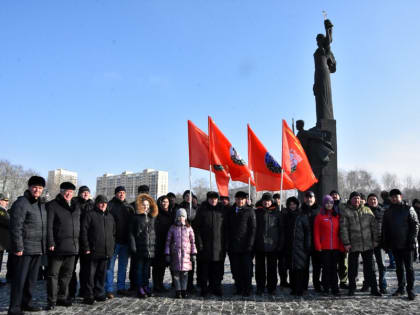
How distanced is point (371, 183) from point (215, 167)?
286ft

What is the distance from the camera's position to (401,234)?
7.02 metres

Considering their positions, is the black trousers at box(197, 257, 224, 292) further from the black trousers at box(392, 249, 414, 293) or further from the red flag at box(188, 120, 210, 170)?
the black trousers at box(392, 249, 414, 293)

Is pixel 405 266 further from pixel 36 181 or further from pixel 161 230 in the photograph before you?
pixel 36 181

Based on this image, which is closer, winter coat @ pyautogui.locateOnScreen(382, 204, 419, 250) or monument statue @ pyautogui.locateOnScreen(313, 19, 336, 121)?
winter coat @ pyautogui.locateOnScreen(382, 204, 419, 250)

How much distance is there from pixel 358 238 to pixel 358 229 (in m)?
0.17

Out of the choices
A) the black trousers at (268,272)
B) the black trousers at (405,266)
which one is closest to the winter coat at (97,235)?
the black trousers at (268,272)

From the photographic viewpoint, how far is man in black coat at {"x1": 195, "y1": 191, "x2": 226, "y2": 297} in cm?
743

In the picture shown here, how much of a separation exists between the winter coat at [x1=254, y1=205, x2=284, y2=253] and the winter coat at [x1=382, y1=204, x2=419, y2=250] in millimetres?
2028

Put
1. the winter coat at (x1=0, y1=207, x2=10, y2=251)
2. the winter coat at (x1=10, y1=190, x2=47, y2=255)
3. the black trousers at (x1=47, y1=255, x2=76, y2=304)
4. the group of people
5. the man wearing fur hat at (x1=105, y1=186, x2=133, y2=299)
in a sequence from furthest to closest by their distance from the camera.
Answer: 1. the winter coat at (x1=0, y1=207, x2=10, y2=251)
2. the man wearing fur hat at (x1=105, y1=186, x2=133, y2=299)
3. the group of people
4. the black trousers at (x1=47, y1=255, x2=76, y2=304)
5. the winter coat at (x1=10, y1=190, x2=47, y2=255)

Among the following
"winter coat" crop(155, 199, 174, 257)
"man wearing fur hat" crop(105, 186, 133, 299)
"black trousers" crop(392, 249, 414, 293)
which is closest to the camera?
"black trousers" crop(392, 249, 414, 293)

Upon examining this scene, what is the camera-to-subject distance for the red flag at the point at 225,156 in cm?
909

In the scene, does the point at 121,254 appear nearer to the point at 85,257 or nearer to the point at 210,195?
the point at 85,257

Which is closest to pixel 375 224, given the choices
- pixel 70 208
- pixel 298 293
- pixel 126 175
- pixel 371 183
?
pixel 298 293

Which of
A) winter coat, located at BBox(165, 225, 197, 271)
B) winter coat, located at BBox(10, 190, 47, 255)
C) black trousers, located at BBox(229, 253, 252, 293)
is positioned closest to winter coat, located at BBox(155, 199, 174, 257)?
winter coat, located at BBox(165, 225, 197, 271)
